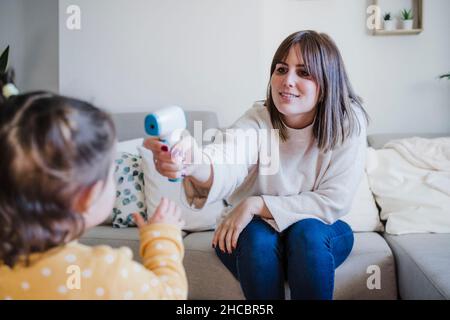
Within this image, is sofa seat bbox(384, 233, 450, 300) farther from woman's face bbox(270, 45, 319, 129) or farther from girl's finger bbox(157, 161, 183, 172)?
girl's finger bbox(157, 161, 183, 172)

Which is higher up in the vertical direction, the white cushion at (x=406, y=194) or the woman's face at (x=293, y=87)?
the woman's face at (x=293, y=87)

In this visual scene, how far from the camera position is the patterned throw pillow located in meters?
1.67

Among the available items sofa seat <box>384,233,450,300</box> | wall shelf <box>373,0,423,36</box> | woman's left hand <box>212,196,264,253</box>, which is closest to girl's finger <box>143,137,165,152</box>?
woman's left hand <box>212,196,264,253</box>

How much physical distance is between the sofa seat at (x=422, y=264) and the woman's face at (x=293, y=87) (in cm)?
55

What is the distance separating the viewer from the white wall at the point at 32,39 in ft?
8.45

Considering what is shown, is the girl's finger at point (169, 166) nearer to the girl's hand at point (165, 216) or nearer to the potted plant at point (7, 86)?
the girl's hand at point (165, 216)

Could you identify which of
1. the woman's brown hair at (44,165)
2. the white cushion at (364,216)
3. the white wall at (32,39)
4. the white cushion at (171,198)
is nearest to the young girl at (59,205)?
the woman's brown hair at (44,165)

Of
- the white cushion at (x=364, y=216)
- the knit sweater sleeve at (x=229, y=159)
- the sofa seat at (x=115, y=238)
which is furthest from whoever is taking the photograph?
the white cushion at (x=364, y=216)

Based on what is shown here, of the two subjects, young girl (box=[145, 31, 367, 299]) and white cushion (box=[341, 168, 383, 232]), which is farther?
white cushion (box=[341, 168, 383, 232])

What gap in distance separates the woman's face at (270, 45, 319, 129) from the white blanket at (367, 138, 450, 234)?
684mm

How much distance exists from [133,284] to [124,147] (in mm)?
1244

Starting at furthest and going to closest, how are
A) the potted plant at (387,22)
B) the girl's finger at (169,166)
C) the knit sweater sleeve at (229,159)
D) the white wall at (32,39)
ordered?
the white wall at (32,39), the potted plant at (387,22), the knit sweater sleeve at (229,159), the girl's finger at (169,166)

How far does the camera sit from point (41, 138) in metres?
0.58
